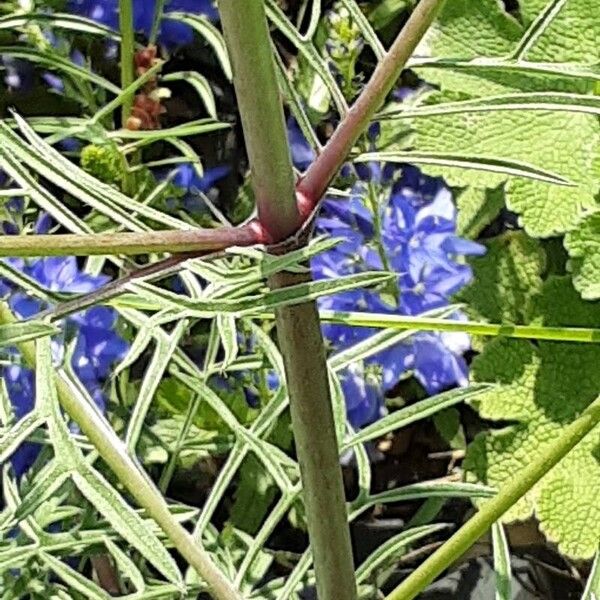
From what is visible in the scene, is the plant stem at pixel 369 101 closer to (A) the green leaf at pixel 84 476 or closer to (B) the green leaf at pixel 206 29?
(A) the green leaf at pixel 84 476

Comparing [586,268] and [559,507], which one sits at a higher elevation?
[586,268]

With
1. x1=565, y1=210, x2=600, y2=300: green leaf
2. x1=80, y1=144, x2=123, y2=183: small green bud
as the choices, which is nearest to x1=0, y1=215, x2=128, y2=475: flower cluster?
x1=80, y1=144, x2=123, y2=183: small green bud

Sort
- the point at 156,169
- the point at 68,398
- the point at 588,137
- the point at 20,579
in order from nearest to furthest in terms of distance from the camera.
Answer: the point at 68,398
the point at 20,579
the point at 588,137
the point at 156,169

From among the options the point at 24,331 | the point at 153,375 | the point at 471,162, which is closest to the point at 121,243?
the point at 24,331

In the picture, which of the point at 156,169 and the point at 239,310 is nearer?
the point at 239,310

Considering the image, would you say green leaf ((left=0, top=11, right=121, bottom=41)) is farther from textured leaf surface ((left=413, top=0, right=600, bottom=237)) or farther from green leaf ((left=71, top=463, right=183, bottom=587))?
→ green leaf ((left=71, top=463, right=183, bottom=587))

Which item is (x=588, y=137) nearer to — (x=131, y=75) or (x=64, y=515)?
(x=131, y=75)

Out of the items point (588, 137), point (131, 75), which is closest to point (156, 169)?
point (131, 75)
